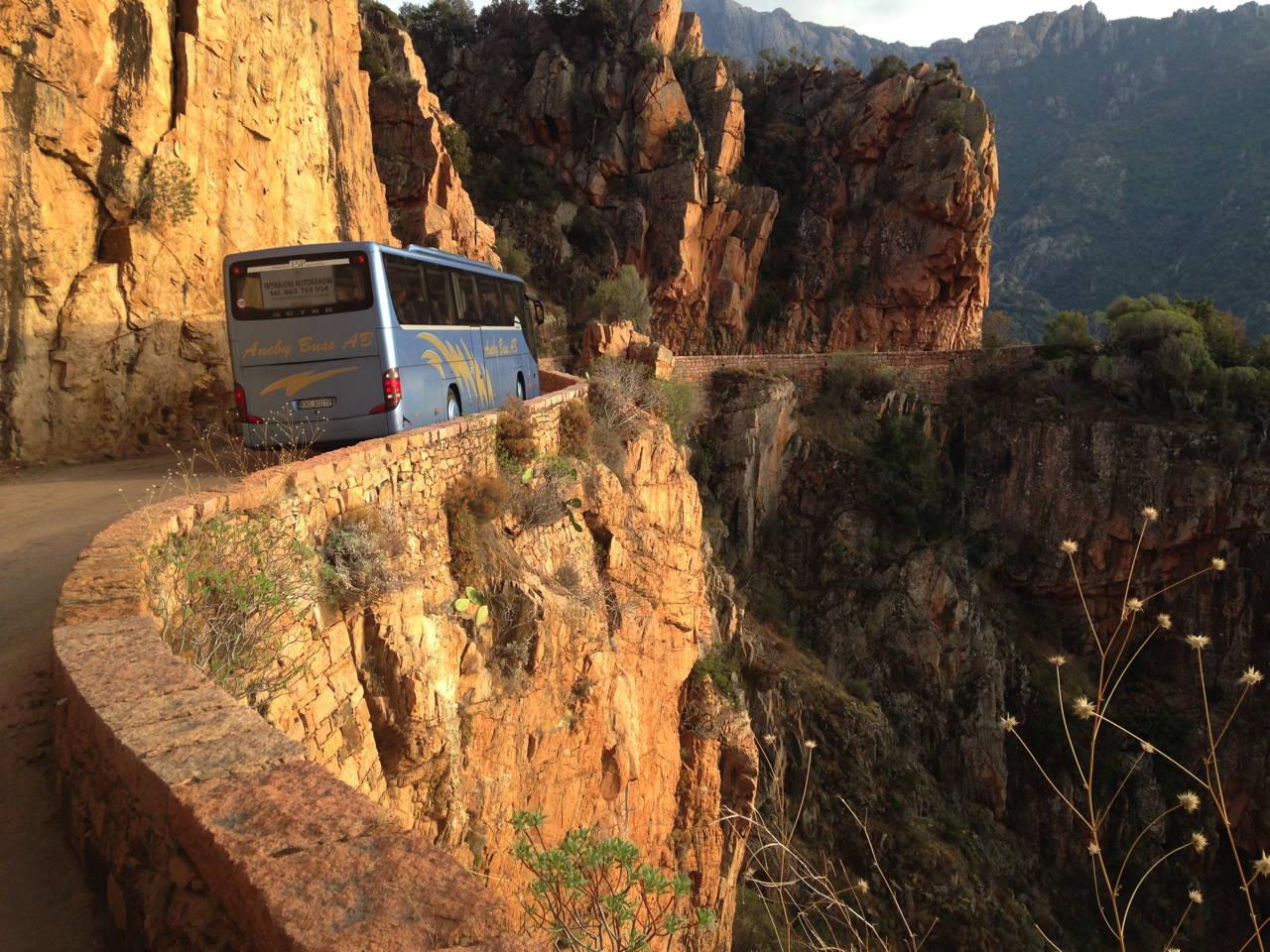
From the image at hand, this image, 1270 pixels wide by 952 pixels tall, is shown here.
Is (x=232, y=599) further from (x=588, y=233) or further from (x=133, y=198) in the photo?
(x=588, y=233)

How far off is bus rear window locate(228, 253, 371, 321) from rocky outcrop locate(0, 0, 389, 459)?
3.75 meters

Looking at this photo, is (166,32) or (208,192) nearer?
(166,32)

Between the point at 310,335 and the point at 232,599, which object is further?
the point at 310,335

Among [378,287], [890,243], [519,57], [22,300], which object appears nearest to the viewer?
[378,287]

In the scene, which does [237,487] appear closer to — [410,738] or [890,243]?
[410,738]

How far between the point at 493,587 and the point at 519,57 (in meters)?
34.0

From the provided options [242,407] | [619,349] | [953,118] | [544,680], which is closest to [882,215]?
[953,118]

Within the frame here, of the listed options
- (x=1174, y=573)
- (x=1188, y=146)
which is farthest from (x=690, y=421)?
(x=1188, y=146)

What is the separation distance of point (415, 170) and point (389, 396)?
1869cm

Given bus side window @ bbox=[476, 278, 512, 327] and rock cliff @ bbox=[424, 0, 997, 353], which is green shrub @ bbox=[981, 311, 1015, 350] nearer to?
rock cliff @ bbox=[424, 0, 997, 353]

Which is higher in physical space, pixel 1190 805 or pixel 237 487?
pixel 237 487

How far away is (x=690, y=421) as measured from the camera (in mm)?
21688

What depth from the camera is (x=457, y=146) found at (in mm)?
29547

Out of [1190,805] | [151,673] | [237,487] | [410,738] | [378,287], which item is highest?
[378,287]
